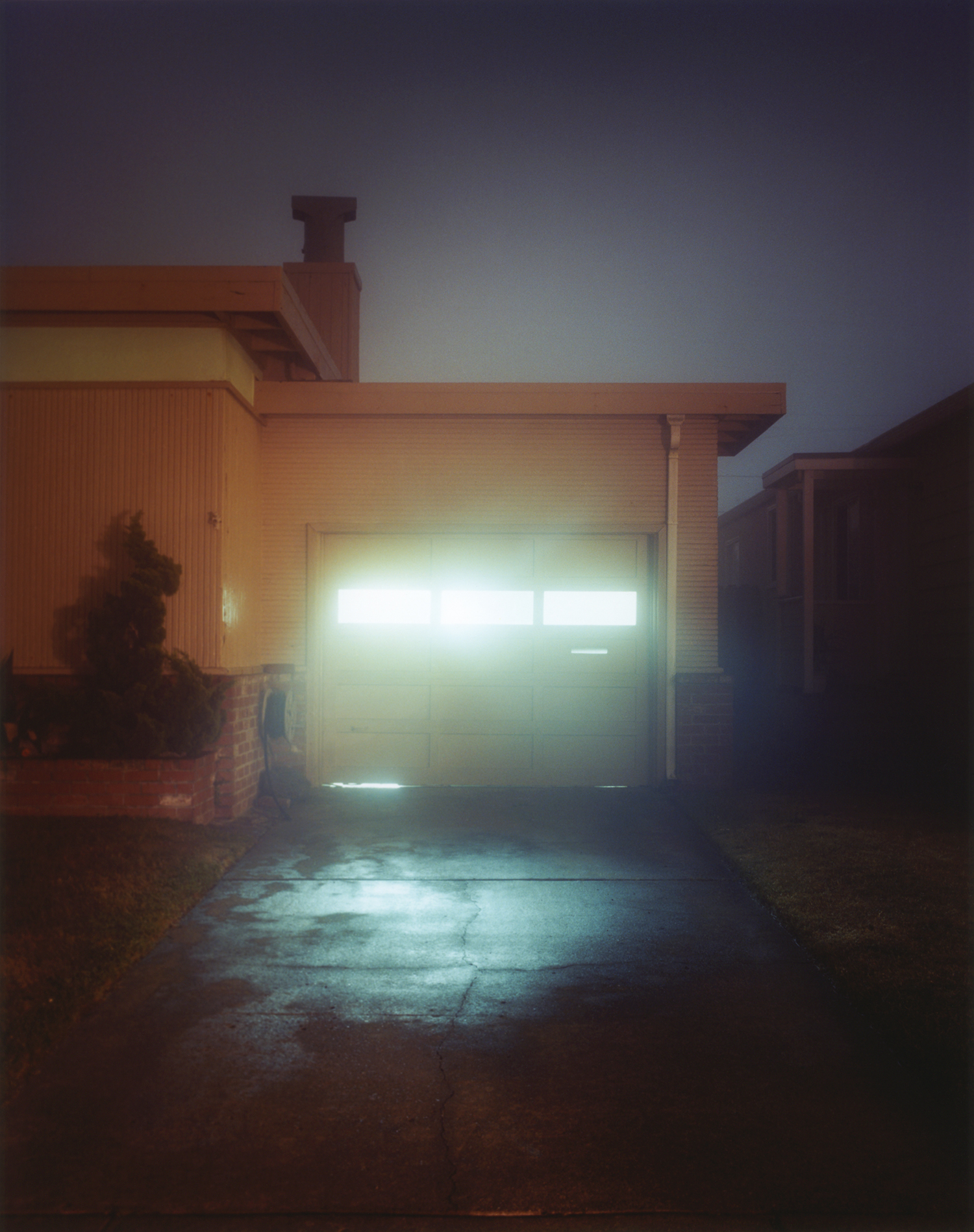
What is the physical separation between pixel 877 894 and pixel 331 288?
10.5 meters

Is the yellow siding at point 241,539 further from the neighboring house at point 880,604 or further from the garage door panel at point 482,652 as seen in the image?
the neighboring house at point 880,604

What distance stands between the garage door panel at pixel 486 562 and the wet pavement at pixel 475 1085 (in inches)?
177

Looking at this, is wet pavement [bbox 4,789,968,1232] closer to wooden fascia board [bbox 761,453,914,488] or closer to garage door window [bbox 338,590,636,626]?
garage door window [bbox 338,590,636,626]

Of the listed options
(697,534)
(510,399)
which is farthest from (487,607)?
(697,534)

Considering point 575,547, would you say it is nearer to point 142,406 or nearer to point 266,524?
point 266,524

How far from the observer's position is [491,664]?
9.27m

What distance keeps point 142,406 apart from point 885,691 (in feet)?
30.6

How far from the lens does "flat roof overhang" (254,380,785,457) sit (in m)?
9.02

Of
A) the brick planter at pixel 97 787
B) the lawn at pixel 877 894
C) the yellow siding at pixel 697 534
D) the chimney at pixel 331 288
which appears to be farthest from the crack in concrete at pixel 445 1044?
the chimney at pixel 331 288

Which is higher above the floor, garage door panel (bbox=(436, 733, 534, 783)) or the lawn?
garage door panel (bbox=(436, 733, 534, 783))

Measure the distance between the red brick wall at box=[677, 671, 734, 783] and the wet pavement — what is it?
146 inches

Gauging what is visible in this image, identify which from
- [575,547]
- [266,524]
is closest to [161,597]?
[266,524]

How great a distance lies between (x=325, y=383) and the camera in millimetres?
8969

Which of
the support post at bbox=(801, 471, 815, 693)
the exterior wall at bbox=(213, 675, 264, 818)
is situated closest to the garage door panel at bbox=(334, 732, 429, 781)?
the exterior wall at bbox=(213, 675, 264, 818)
